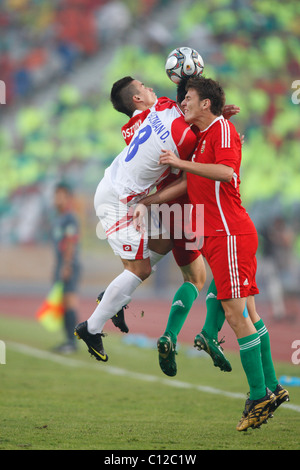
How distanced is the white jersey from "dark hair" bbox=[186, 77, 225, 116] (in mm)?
284

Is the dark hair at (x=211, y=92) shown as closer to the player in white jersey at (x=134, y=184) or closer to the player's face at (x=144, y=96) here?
the player in white jersey at (x=134, y=184)

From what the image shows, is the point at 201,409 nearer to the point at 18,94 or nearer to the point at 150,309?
the point at 150,309

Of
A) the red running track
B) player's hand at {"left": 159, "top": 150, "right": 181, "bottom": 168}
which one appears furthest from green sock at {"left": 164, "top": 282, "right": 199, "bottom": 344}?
the red running track

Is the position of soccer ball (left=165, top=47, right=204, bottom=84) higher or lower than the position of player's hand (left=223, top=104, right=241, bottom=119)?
higher

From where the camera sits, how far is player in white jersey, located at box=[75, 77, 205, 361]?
6043mm

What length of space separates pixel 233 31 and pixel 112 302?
21.8 meters

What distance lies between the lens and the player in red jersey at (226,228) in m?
5.82

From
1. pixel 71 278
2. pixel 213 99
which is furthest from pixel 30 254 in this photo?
pixel 213 99

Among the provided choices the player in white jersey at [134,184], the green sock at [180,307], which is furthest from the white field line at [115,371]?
the player in white jersey at [134,184]

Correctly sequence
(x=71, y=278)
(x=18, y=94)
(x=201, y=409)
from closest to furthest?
1. (x=201, y=409)
2. (x=71, y=278)
3. (x=18, y=94)

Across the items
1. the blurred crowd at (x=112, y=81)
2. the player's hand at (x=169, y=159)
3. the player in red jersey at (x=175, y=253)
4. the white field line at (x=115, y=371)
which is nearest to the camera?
the player's hand at (x=169, y=159)

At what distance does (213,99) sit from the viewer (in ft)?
19.3

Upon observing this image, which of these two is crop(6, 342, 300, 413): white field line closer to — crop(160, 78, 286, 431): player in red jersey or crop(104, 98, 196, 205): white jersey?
crop(160, 78, 286, 431): player in red jersey

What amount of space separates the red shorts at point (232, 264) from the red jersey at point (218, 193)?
7 cm
